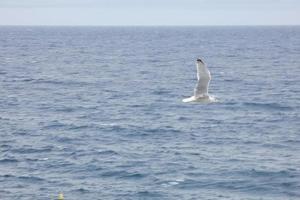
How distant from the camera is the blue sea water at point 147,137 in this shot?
45781mm

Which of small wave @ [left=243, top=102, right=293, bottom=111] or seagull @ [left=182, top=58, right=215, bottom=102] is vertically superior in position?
seagull @ [left=182, top=58, right=215, bottom=102]

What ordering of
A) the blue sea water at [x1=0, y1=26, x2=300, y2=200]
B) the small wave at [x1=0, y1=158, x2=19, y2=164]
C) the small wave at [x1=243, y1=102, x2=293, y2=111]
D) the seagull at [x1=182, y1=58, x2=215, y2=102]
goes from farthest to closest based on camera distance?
the small wave at [x1=243, y1=102, x2=293, y2=111], the small wave at [x1=0, y1=158, x2=19, y2=164], the blue sea water at [x1=0, y1=26, x2=300, y2=200], the seagull at [x1=182, y1=58, x2=215, y2=102]

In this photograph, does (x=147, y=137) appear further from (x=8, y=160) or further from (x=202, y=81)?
(x=202, y=81)

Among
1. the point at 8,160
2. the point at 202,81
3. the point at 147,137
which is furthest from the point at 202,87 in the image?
the point at 147,137

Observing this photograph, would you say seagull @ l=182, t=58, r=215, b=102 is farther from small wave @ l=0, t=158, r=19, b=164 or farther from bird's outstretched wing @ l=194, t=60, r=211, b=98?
small wave @ l=0, t=158, r=19, b=164

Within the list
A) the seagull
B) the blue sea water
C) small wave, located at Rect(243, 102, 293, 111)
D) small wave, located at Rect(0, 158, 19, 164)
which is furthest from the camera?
small wave, located at Rect(243, 102, 293, 111)

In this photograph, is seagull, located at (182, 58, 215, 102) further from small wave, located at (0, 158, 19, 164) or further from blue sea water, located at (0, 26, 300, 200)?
small wave, located at (0, 158, 19, 164)

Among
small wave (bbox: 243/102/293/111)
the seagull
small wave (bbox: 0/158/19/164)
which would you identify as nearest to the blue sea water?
small wave (bbox: 243/102/293/111)

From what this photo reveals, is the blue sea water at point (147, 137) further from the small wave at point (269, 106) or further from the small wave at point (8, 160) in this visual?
the small wave at point (8, 160)

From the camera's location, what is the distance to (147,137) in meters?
60.5

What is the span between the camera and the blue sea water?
45.8 metres

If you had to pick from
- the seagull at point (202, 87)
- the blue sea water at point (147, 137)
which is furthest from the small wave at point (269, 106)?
the seagull at point (202, 87)

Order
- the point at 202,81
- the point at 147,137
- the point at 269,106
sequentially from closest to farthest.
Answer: the point at 202,81 → the point at 147,137 → the point at 269,106

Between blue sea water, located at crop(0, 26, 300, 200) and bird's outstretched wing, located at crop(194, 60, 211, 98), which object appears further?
blue sea water, located at crop(0, 26, 300, 200)
